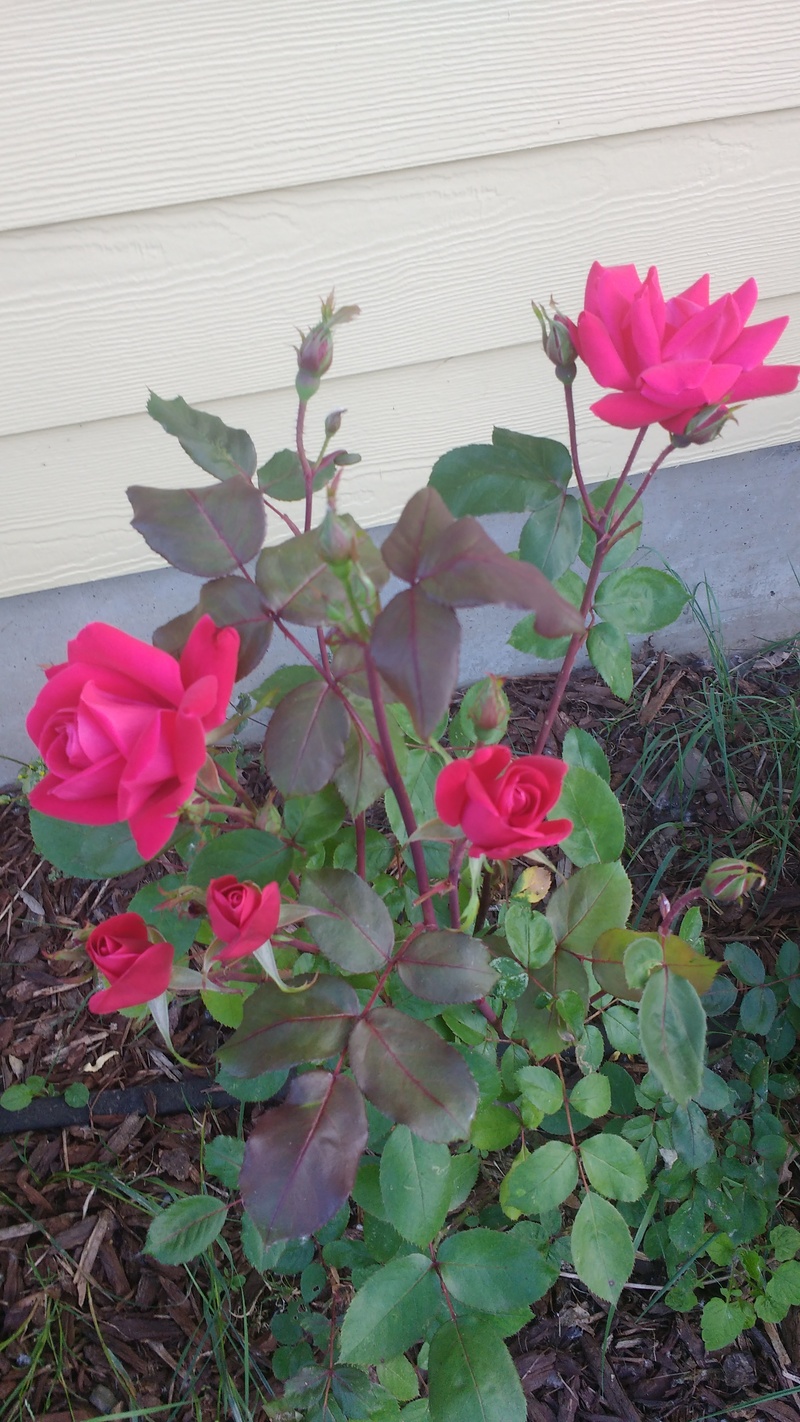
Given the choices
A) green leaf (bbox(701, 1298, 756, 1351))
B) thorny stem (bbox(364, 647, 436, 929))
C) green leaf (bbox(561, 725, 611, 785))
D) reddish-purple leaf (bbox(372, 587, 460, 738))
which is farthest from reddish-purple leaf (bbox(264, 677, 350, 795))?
green leaf (bbox(701, 1298, 756, 1351))

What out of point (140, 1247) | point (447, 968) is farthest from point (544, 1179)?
A: point (140, 1247)

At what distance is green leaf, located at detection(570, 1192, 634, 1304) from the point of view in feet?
2.56

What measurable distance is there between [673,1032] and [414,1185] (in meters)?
0.25

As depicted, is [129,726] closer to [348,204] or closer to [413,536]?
[413,536]

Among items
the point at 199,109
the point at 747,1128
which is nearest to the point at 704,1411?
the point at 747,1128

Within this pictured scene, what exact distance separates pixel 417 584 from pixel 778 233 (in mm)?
1405

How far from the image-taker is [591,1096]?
2.72ft

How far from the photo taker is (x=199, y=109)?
118 cm

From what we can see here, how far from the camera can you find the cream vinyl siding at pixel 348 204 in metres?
1.17

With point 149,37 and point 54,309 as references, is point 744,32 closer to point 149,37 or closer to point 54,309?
point 149,37

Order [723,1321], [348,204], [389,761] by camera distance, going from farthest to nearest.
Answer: [348,204] → [723,1321] → [389,761]

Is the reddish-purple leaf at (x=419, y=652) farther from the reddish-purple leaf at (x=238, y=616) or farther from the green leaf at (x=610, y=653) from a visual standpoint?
the green leaf at (x=610, y=653)

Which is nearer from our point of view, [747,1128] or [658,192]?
[747,1128]

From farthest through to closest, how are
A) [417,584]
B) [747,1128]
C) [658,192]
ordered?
[658,192]
[747,1128]
[417,584]
